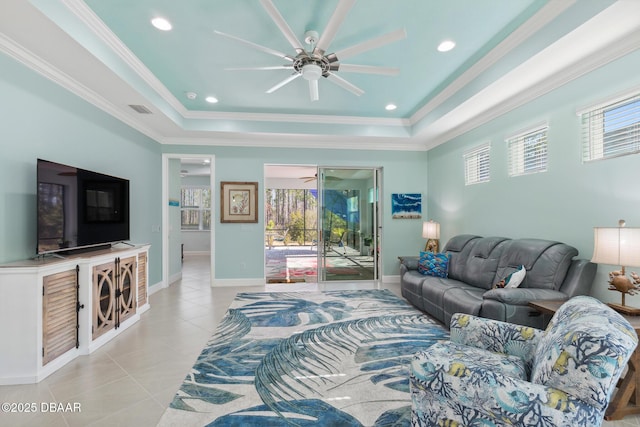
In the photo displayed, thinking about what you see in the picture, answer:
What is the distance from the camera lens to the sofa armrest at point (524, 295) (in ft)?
8.46

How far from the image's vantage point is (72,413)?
1977mm

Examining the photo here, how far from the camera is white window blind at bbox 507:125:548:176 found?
131 inches

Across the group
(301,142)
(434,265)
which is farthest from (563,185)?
(301,142)

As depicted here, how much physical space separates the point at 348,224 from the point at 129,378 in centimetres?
433

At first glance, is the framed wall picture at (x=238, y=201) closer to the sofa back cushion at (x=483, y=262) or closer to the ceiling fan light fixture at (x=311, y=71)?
the ceiling fan light fixture at (x=311, y=71)

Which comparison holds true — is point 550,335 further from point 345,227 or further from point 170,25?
point 345,227

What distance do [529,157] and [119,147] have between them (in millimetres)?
5395

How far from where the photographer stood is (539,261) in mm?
2943

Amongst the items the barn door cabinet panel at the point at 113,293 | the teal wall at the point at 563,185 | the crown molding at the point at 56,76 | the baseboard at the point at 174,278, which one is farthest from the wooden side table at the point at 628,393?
the baseboard at the point at 174,278

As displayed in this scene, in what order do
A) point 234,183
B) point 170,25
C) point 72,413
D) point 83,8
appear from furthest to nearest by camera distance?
point 234,183 → point 170,25 → point 83,8 → point 72,413

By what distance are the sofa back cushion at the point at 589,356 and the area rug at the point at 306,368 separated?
1007 mm

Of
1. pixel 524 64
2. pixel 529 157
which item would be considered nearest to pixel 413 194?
pixel 529 157

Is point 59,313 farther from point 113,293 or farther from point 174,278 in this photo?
point 174,278

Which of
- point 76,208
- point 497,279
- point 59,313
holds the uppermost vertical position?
point 76,208
